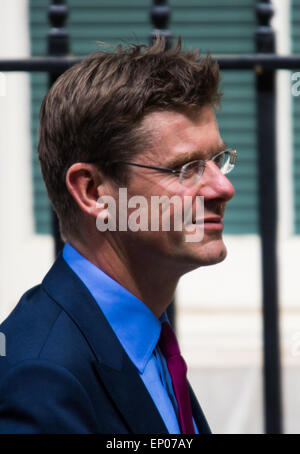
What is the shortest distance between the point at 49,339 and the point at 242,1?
5620 mm

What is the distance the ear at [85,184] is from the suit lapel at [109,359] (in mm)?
151

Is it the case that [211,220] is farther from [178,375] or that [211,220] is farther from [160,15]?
[160,15]

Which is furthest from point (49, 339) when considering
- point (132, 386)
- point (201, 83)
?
point (201, 83)

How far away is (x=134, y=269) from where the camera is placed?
5.42ft

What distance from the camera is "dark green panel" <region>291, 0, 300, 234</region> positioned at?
656cm

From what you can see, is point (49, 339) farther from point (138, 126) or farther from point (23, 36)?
point (23, 36)

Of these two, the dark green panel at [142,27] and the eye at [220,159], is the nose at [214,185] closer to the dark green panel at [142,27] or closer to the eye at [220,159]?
the eye at [220,159]

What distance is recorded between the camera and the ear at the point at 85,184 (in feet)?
5.28

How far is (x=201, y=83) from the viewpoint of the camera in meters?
1.65

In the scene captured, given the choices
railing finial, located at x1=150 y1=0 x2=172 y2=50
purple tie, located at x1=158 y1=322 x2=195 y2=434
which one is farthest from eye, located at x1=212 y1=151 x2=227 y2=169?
railing finial, located at x1=150 y1=0 x2=172 y2=50

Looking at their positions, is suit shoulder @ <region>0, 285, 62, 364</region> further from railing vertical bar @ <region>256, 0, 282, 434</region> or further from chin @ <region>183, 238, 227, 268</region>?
railing vertical bar @ <region>256, 0, 282, 434</region>

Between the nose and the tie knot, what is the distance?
0.99 ft

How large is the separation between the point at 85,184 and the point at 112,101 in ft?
0.58

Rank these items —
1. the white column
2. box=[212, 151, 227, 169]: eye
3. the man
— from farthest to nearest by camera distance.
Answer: the white column
box=[212, 151, 227, 169]: eye
the man
